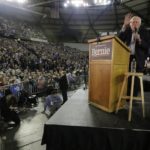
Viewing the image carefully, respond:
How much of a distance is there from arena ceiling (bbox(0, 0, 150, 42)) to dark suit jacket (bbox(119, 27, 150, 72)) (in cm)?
1288

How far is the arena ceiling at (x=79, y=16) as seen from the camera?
16.1 m

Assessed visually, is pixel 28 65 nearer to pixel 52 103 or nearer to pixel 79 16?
pixel 52 103

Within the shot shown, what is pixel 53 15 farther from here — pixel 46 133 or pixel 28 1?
pixel 46 133

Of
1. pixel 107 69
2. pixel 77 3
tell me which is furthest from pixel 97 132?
pixel 77 3

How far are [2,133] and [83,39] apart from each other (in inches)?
681

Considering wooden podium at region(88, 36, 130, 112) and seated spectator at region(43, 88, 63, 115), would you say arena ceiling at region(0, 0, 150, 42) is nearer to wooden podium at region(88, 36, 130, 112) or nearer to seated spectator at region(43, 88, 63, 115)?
seated spectator at region(43, 88, 63, 115)

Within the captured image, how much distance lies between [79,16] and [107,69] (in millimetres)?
16076

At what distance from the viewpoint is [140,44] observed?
3.25 meters

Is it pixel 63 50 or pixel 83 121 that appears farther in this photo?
pixel 63 50

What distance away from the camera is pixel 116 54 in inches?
117

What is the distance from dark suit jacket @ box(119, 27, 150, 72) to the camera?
128 inches

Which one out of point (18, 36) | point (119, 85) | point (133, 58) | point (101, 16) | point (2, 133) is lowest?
point (2, 133)

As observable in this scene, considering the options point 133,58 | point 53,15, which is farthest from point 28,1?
point 133,58

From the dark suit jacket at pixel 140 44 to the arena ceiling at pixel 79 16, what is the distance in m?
12.9
